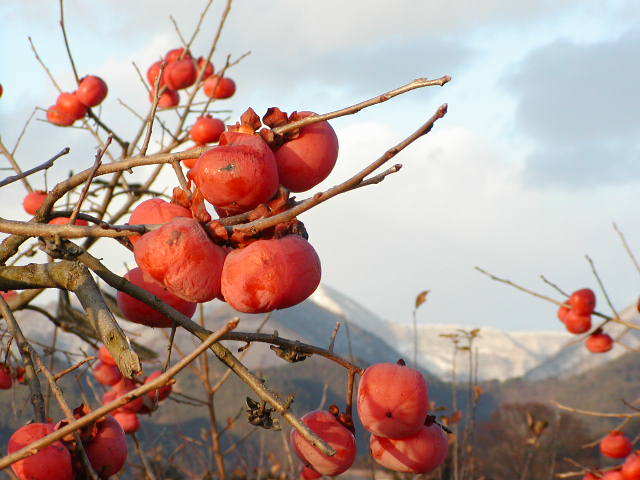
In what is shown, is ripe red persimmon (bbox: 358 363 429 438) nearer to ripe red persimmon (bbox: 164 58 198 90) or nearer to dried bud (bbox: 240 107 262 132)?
dried bud (bbox: 240 107 262 132)

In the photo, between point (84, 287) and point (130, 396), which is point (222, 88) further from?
point (130, 396)

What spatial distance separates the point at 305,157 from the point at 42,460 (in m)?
0.77

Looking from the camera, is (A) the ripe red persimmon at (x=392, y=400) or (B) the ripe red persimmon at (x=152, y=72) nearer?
(A) the ripe red persimmon at (x=392, y=400)

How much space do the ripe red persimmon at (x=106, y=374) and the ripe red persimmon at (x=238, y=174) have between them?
240 centimetres

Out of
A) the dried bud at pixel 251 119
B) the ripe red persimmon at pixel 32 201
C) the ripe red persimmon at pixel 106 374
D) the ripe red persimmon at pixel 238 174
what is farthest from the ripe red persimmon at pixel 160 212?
the ripe red persimmon at pixel 32 201

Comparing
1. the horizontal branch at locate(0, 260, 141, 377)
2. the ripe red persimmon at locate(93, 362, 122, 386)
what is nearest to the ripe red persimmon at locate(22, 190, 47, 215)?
the ripe red persimmon at locate(93, 362, 122, 386)

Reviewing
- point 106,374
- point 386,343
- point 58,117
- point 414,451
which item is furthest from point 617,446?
point 386,343

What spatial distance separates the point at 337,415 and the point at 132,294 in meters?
0.53

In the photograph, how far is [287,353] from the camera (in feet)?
4.18

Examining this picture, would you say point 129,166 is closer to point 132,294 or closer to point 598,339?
point 132,294

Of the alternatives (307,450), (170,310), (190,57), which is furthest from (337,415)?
(190,57)

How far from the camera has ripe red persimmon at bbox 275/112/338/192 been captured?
1171mm

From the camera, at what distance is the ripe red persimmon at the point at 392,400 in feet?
4.20

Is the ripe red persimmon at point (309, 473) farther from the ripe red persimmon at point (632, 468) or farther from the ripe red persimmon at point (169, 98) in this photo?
the ripe red persimmon at point (169, 98)
